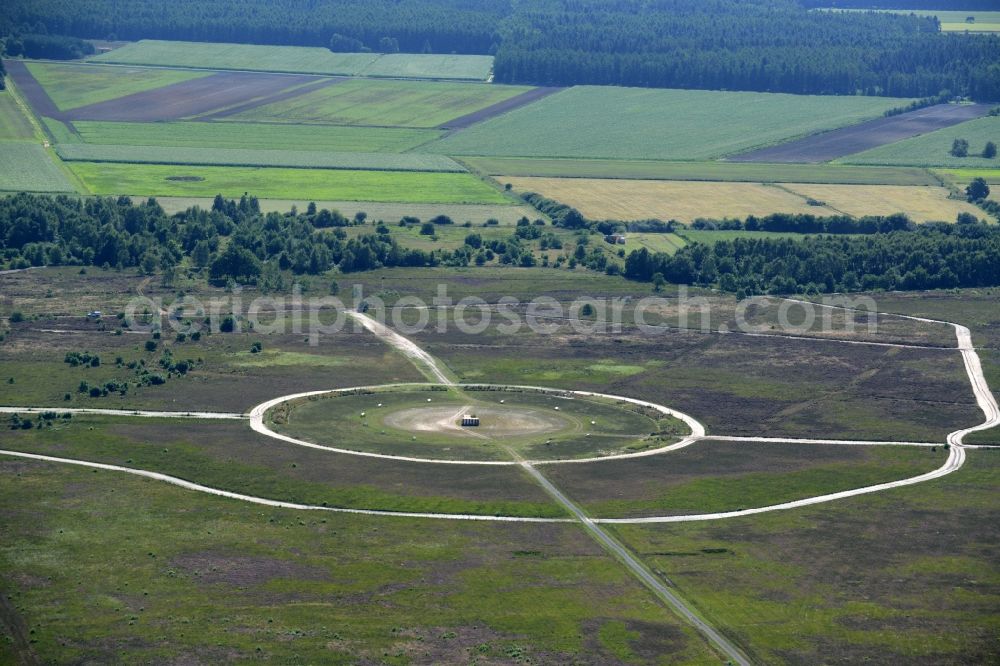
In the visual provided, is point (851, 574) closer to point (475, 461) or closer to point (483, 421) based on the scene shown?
point (475, 461)

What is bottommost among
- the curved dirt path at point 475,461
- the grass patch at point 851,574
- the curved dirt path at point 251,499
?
the grass patch at point 851,574

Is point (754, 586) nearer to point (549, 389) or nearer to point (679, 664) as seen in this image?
point (679, 664)

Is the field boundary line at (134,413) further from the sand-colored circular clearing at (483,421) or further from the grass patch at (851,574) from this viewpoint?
the grass patch at (851,574)

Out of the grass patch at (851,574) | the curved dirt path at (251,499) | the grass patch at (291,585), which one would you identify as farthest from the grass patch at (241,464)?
the grass patch at (851,574)

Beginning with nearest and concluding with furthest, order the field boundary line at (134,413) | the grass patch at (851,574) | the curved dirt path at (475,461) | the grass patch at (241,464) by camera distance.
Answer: the grass patch at (851,574)
the grass patch at (241,464)
the curved dirt path at (475,461)
the field boundary line at (134,413)

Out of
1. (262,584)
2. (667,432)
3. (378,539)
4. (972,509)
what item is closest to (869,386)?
(667,432)

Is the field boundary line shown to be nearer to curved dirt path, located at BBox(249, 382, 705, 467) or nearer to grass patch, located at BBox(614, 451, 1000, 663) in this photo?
curved dirt path, located at BBox(249, 382, 705, 467)

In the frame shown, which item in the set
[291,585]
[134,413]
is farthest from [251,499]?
[134,413]

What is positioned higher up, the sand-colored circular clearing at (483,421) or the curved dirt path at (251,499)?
the sand-colored circular clearing at (483,421)

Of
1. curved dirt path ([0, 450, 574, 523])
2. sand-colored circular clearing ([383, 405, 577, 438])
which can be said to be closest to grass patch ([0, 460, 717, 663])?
curved dirt path ([0, 450, 574, 523])
